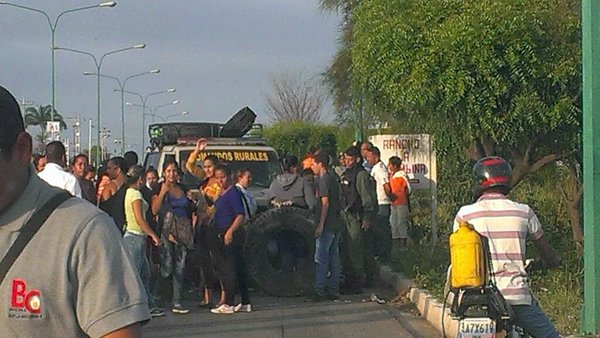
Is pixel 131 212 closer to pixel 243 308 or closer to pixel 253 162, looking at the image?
pixel 243 308

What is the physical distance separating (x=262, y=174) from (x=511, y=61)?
5.69 meters

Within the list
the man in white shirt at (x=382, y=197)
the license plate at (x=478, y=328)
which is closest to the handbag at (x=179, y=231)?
the man in white shirt at (x=382, y=197)

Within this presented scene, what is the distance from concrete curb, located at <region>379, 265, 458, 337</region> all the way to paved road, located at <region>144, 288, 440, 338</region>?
0.35 feet

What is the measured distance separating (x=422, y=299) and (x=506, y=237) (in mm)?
6167

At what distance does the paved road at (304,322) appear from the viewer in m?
11.1

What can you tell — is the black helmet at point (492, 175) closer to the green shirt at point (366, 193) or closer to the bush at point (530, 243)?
the bush at point (530, 243)

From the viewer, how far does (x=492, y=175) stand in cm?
619

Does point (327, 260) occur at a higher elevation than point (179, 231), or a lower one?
lower

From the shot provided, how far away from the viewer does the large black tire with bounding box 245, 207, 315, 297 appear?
13.8m

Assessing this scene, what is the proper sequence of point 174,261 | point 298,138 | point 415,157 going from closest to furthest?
point 174,261, point 415,157, point 298,138

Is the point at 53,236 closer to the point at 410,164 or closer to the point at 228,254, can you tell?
the point at 228,254

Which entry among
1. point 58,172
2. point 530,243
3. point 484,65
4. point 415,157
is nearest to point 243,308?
point 58,172

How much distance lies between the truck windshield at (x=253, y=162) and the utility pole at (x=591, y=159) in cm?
757

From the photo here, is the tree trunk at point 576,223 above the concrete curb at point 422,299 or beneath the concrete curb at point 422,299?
above
